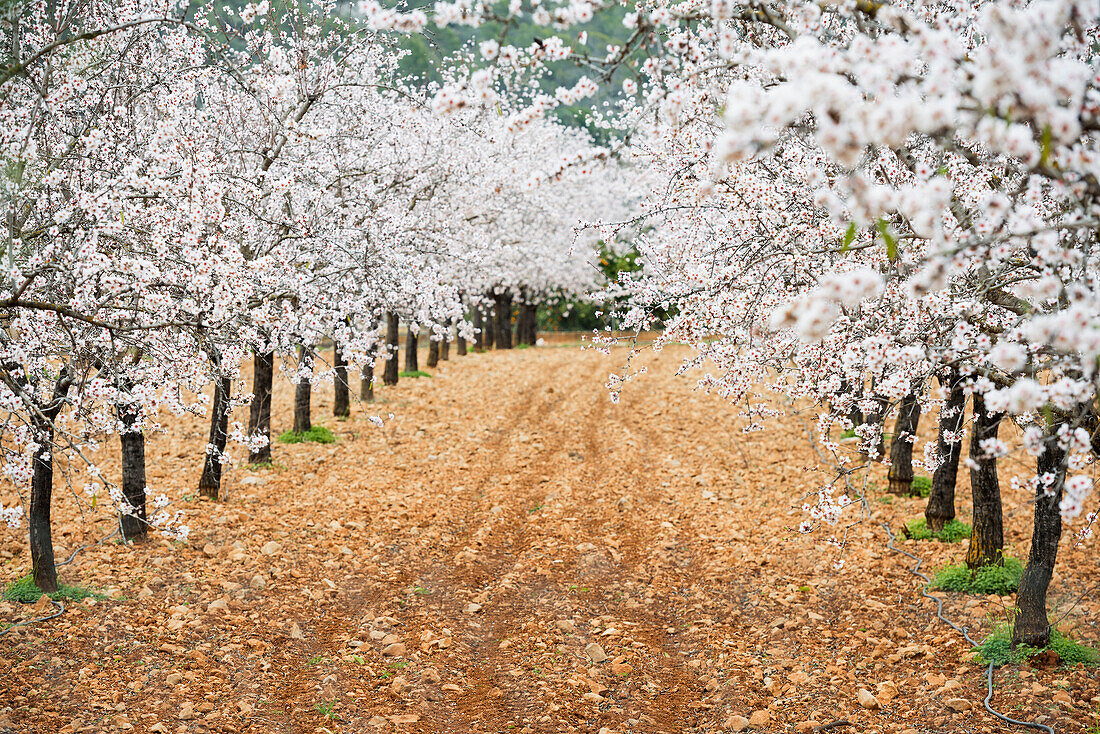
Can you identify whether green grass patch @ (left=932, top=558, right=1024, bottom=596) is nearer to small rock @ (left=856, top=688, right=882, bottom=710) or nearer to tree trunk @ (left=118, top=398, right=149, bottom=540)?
small rock @ (left=856, top=688, right=882, bottom=710)

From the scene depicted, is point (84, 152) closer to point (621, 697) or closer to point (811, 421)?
point (621, 697)

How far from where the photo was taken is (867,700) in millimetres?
5820

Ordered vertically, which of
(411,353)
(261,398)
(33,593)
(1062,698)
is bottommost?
(1062,698)

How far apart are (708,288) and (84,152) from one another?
5.03 metres

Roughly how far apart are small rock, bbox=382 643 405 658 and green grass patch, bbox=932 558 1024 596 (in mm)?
5465

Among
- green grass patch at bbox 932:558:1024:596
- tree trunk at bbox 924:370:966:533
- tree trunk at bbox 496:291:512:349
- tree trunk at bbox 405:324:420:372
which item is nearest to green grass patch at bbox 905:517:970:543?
tree trunk at bbox 924:370:966:533

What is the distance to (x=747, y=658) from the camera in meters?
6.70

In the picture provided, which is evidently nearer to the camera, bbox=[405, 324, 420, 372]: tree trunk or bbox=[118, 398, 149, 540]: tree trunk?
bbox=[118, 398, 149, 540]: tree trunk

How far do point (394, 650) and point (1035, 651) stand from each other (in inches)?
217

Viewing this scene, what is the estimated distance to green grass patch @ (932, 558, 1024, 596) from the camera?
7.22m

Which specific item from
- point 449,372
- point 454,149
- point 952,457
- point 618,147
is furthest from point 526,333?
point 618,147

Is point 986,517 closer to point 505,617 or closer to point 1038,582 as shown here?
point 1038,582

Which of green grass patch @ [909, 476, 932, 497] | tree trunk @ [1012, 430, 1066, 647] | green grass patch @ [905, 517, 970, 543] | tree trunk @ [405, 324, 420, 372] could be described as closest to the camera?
tree trunk @ [1012, 430, 1066, 647]

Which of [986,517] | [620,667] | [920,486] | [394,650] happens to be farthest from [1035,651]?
[394,650]
